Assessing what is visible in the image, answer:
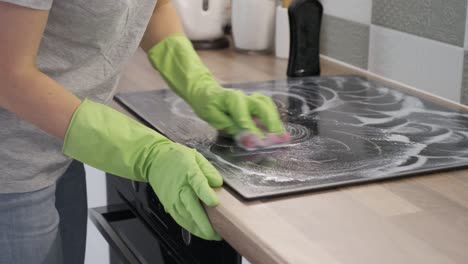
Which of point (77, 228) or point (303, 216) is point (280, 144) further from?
point (77, 228)

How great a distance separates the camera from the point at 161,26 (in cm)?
142

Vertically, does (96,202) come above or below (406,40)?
below

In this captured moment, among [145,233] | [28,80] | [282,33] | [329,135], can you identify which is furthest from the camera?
[282,33]

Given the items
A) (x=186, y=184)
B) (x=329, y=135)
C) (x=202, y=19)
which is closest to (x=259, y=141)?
(x=329, y=135)

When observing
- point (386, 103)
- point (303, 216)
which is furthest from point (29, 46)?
point (386, 103)

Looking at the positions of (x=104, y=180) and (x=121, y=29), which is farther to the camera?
(x=104, y=180)

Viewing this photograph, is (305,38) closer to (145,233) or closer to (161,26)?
(161,26)

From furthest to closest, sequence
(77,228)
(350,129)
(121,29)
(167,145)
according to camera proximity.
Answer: (77,228) < (350,129) < (121,29) < (167,145)

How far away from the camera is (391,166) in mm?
1080

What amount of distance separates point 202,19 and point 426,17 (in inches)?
25.1

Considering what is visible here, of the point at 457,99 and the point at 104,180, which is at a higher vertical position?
the point at 457,99

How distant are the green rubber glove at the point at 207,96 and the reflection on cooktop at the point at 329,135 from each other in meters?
0.03

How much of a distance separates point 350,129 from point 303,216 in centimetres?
39

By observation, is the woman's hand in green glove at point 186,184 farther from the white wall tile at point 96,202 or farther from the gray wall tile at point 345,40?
the gray wall tile at point 345,40
